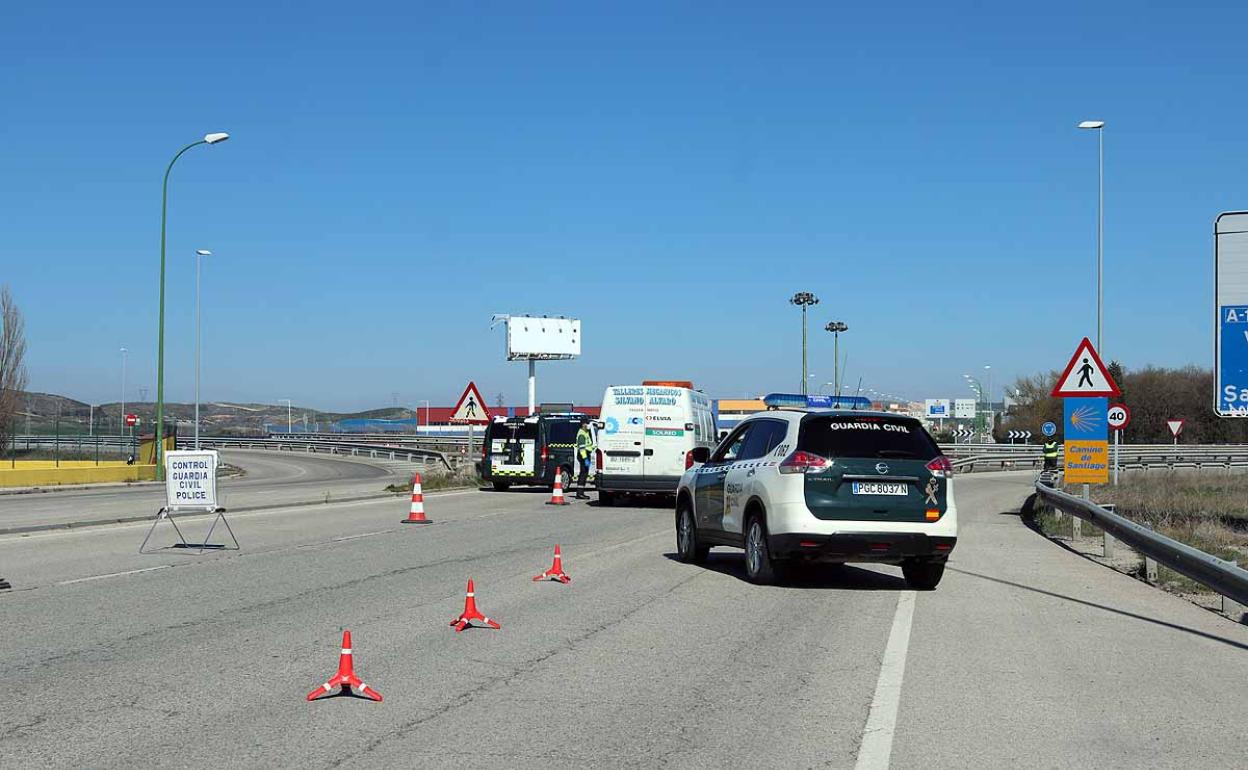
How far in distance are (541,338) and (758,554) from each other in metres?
73.8

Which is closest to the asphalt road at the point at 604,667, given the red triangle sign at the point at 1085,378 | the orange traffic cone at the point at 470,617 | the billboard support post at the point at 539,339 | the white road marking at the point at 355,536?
the orange traffic cone at the point at 470,617

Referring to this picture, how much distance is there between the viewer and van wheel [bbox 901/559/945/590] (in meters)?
13.0

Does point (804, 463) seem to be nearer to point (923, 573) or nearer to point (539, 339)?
point (923, 573)

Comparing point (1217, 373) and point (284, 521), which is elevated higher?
point (1217, 373)

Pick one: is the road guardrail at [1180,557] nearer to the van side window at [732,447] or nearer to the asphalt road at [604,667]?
the asphalt road at [604,667]

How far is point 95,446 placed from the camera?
169 ft

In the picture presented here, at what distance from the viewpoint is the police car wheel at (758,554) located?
12953mm

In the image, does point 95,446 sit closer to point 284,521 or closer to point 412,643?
point 284,521

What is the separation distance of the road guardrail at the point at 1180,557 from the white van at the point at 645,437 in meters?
9.76

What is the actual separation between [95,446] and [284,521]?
33223 millimetres

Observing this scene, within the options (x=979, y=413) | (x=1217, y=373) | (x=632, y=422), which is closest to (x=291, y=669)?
(x=1217, y=373)

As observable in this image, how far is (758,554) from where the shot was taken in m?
13.1

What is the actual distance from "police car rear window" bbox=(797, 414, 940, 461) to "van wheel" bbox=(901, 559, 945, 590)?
119 cm

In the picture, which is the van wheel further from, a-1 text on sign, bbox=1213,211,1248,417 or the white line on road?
a-1 text on sign, bbox=1213,211,1248,417
